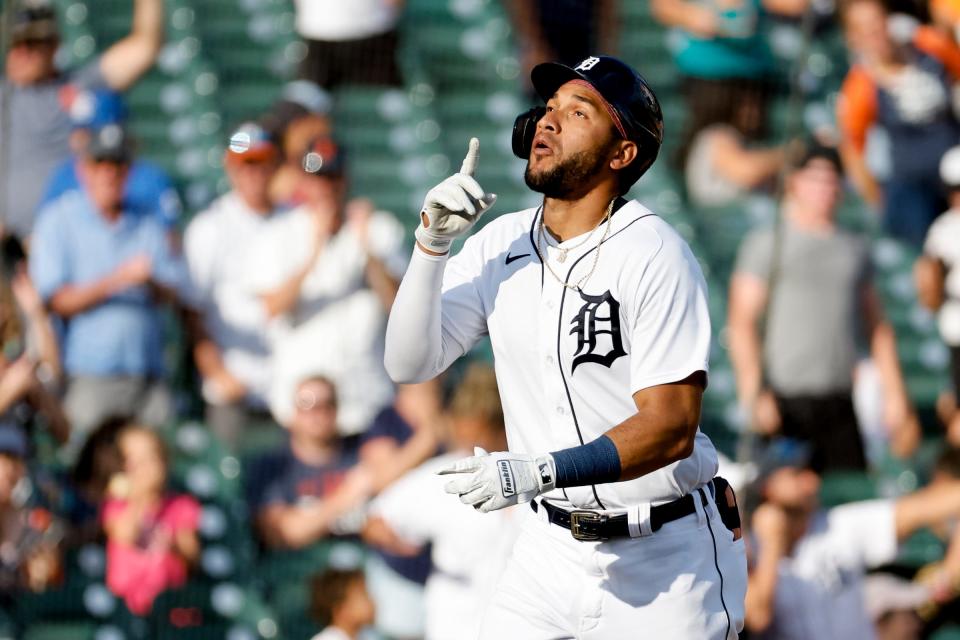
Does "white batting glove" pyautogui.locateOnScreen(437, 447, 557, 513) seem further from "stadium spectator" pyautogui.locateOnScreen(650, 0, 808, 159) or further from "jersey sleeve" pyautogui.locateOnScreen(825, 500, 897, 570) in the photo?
"stadium spectator" pyautogui.locateOnScreen(650, 0, 808, 159)

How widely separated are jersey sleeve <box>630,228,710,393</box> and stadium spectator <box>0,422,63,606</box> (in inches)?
132

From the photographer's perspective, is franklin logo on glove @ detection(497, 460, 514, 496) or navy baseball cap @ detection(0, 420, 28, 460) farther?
navy baseball cap @ detection(0, 420, 28, 460)

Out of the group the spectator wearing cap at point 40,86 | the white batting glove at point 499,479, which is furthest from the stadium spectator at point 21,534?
the white batting glove at point 499,479

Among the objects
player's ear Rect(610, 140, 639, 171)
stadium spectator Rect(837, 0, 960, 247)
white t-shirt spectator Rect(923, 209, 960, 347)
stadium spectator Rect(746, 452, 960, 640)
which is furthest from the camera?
stadium spectator Rect(837, 0, 960, 247)

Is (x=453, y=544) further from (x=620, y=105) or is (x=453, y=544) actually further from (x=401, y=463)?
(x=620, y=105)

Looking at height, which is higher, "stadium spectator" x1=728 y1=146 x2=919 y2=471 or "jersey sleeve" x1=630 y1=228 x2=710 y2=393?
"jersey sleeve" x1=630 y1=228 x2=710 y2=393

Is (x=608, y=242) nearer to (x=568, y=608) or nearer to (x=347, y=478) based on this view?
(x=568, y=608)

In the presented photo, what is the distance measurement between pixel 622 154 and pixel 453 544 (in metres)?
2.51

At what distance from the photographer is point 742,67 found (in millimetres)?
6734

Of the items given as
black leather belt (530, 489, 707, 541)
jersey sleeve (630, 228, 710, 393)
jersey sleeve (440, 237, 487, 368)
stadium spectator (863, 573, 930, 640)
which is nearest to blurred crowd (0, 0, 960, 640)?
stadium spectator (863, 573, 930, 640)

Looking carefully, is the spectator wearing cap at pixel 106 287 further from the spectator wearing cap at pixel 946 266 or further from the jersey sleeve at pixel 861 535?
the spectator wearing cap at pixel 946 266

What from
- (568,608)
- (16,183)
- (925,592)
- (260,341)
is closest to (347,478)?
(260,341)

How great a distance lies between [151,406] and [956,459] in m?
3.13

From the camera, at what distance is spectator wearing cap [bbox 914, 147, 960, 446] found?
6387 mm
